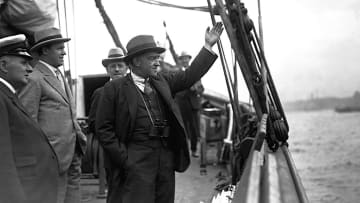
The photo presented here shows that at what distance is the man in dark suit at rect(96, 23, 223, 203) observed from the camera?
416 centimetres

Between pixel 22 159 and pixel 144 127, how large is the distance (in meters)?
1.23

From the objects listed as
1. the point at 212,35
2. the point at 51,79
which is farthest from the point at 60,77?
the point at 212,35

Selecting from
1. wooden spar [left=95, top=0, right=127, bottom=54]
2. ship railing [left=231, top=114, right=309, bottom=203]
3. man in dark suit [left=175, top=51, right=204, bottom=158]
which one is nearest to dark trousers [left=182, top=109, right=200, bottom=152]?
man in dark suit [left=175, top=51, right=204, bottom=158]

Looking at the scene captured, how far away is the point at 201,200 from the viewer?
654cm

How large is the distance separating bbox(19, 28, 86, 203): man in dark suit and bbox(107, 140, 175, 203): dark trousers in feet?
1.20

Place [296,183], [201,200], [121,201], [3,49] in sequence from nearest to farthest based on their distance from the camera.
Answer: [3,49] < [296,183] < [121,201] < [201,200]

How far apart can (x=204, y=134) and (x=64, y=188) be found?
5661 mm

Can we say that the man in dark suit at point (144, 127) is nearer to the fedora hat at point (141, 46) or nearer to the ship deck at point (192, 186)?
the fedora hat at point (141, 46)

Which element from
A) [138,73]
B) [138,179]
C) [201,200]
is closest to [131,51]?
[138,73]

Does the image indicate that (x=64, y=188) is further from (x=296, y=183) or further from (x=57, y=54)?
(x=296, y=183)

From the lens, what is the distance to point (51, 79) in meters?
4.06

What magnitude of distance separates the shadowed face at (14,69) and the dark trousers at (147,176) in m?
1.19

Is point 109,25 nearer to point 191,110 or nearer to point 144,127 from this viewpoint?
point 191,110

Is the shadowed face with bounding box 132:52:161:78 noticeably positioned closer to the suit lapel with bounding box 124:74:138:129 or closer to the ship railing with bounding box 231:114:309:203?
the suit lapel with bounding box 124:74:138:129
